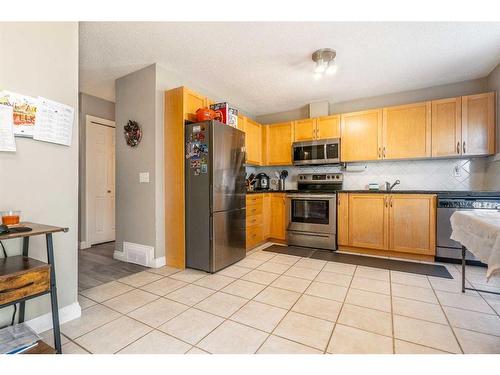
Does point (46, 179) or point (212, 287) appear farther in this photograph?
point (212, 287)

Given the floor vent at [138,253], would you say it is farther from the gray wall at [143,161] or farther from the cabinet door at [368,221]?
the cabinet door at [368,221]

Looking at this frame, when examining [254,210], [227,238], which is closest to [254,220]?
[254,210]

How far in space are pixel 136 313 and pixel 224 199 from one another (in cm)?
144

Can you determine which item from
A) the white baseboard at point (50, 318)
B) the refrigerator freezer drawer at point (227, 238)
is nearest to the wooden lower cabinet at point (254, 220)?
the refrigerator freezer drawer at point (227, 238)

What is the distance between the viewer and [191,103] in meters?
2.89

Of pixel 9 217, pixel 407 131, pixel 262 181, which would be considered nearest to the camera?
pixel 9 217

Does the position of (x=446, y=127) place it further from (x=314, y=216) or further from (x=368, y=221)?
(x=314, y=216)

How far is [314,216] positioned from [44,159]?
3.34 m

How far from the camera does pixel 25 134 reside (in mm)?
1493

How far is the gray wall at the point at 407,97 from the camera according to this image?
330 centimetres
